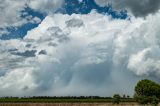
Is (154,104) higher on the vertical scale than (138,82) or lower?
lower

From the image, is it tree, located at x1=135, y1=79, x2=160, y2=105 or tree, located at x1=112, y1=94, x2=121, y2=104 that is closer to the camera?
tree, located at x1=135, y1=79, x2=160, y2=105

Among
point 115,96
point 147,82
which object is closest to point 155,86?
point 147,82

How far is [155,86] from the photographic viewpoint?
11200 centimetres

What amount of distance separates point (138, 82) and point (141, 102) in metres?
6.28

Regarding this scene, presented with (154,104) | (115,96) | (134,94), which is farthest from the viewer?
(115,96)

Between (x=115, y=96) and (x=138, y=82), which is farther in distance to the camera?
(x=115, y=96)

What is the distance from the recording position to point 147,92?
4464 inches

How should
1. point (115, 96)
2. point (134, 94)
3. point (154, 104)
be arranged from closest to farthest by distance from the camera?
point (154, 104) < point (134, 94) < point (115, 96)

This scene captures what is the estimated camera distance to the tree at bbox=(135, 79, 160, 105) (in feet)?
366

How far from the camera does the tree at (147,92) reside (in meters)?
112

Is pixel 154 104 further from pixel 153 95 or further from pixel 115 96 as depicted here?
pixel 115 96

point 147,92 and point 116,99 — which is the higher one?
point 116,99

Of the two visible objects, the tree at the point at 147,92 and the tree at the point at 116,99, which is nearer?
the tree at the point at 147,92

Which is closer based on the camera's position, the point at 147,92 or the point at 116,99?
the point at 147,92
